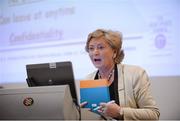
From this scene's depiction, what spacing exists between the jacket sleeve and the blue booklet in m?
0.22

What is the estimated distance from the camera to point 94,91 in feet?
4.53

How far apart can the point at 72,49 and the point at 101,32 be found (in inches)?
51.7

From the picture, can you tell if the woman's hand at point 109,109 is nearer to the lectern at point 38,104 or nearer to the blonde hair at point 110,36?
the lectern at point 38,104

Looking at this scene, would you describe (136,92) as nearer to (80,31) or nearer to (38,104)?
(38,104)

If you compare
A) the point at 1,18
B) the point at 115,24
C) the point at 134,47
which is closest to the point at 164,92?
the point at 134,47

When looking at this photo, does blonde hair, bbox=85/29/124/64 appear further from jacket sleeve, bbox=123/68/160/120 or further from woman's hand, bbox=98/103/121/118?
woman's hand, bbox=98/103/121/118

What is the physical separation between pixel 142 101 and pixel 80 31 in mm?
1586

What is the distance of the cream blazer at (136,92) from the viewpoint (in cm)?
168

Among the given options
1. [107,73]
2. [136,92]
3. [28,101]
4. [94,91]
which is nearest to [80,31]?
[107,73]

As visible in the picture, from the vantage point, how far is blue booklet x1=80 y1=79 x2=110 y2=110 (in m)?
1.36

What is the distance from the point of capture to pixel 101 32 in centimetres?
188

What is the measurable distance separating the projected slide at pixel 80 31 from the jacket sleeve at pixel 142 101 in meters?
1.01

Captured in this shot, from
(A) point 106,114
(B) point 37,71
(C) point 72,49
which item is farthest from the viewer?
(C) point 72,49

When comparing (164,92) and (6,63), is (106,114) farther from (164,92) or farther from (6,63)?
(6,63)
